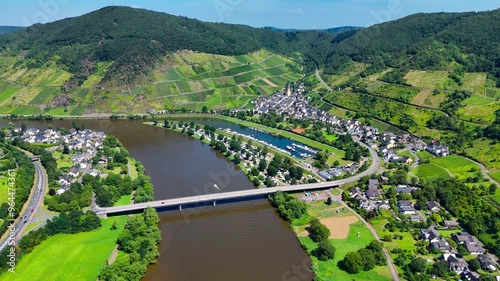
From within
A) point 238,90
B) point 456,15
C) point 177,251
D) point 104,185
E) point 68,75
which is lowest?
point 177,251

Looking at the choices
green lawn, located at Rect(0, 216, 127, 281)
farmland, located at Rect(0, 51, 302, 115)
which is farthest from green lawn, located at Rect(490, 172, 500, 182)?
farmland, located at Rect(0, 51, 302, 115)

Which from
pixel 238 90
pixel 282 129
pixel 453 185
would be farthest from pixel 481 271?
pixel 238 90

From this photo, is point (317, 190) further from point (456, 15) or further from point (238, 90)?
point (456, 15)

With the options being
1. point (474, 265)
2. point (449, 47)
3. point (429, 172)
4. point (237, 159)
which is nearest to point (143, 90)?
point (237, 159)

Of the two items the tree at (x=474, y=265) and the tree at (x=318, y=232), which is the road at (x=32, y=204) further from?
the tree at (x=474, y=265)

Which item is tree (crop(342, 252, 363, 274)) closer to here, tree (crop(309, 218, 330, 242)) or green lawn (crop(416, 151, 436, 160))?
tree (crop(309, 218, 330, 242))

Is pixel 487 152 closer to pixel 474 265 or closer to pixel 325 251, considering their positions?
pixel 474 265
